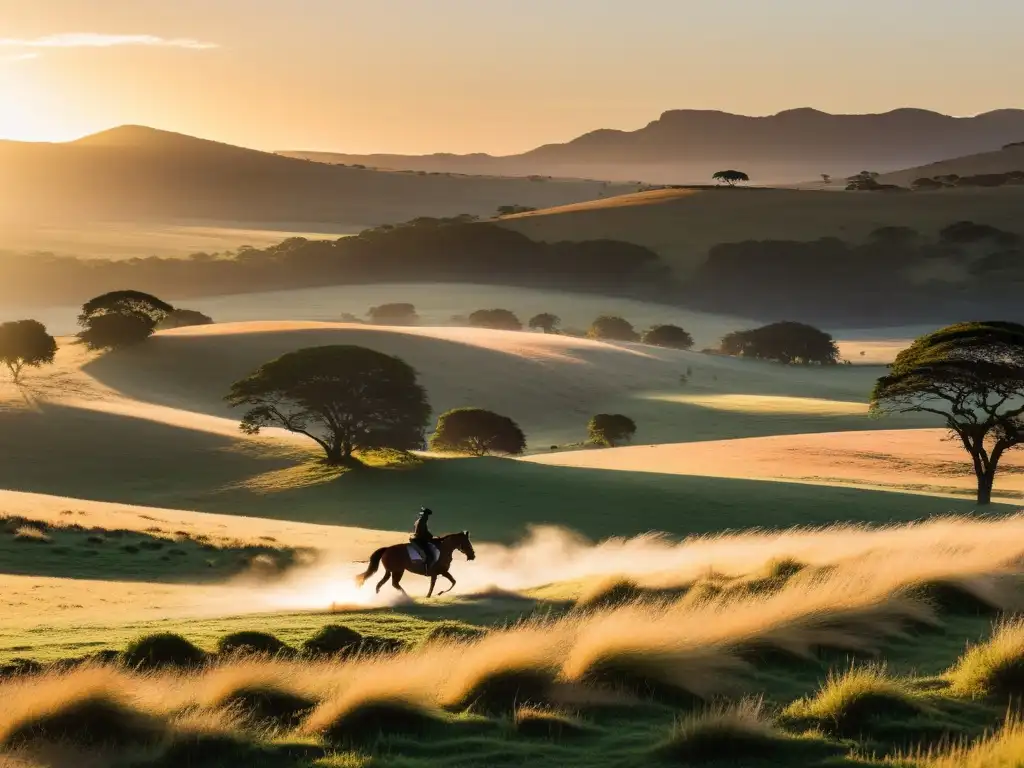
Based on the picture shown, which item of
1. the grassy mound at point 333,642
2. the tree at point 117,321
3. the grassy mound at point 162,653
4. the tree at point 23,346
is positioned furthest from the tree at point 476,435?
the grassy mound at point 162,653

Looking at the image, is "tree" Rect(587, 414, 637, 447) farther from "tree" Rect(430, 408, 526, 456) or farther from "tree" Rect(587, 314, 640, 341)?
"tree" Rect(587, 314, 640, 341)

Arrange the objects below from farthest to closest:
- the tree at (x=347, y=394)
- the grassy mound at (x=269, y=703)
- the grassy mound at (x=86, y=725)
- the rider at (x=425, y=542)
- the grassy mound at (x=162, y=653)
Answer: the tree at (x=347, y=394) < the rider at (x=425, y=542) < the grassy mound at (x=162, y=653) < the grassy mound at (x=269, y=703) < the grassy mound at (x=86, y=725)

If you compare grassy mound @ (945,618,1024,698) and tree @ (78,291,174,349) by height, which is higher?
tree @ (78,291,174,349)

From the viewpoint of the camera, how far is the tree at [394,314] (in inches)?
6644

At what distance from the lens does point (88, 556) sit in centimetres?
3550

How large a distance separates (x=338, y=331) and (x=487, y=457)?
56.9 meters

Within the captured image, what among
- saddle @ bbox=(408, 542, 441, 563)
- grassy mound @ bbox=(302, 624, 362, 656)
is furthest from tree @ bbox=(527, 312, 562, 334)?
grassy mound @ bbox=(302, 624, 362, 656)

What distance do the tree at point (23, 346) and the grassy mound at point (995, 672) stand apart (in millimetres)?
75673

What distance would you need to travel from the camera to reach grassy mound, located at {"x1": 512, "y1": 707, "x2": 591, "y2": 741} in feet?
46.3

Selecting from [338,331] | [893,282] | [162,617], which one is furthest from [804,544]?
[893,282]

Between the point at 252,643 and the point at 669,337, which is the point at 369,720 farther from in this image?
the point at 669,337

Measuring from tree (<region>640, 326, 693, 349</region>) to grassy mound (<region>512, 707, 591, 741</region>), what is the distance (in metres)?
142

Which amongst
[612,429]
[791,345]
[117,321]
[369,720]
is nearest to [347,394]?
[612,429]

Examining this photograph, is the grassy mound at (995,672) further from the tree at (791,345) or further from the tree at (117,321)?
the tree at (791,345)
